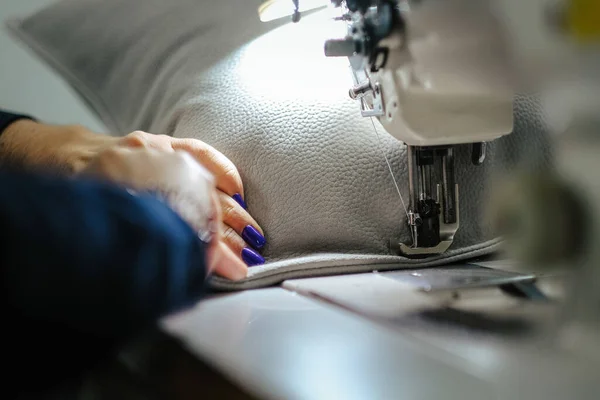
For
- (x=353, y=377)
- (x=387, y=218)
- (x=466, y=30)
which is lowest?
(x=387, y=218)

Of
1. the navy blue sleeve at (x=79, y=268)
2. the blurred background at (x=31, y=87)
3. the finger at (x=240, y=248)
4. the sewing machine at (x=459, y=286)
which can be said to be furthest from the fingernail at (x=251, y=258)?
the blurred background at (x=31, y=87)

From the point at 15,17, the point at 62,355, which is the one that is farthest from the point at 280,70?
the point at 15,17

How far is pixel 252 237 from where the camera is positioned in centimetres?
68

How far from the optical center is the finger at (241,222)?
2.22 ft

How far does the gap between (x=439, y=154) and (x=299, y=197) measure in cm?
15

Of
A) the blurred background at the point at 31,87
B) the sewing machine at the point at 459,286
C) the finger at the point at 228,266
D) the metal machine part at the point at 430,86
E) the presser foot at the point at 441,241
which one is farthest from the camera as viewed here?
the blurred background at the point at 31,87

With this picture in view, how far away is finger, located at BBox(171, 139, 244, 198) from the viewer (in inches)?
27.4

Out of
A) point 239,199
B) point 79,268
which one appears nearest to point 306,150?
point 239,199

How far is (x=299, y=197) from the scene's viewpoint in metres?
0.68

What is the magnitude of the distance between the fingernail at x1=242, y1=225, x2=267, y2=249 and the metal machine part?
15cm

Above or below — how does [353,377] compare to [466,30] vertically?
below

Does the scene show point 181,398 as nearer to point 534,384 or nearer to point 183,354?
point 183,354

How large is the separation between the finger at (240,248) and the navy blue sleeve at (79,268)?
29cm

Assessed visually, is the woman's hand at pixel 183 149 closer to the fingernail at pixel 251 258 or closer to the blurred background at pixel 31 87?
the fingernail at pixel 251 258
